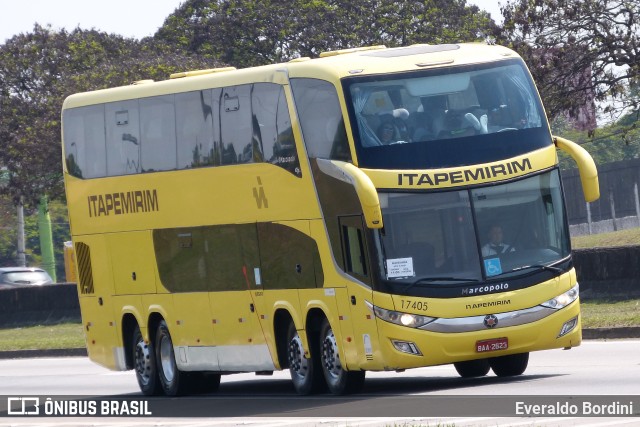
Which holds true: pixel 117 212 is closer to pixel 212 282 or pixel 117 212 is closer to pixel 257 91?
pixel 212 282

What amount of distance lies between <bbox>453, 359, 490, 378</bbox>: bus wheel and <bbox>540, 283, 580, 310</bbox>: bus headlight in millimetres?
2183

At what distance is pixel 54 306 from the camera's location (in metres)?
41.3

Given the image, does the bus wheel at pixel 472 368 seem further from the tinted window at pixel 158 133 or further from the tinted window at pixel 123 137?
the tinted window at pixel 123 137

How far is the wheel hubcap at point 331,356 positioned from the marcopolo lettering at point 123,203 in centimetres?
405

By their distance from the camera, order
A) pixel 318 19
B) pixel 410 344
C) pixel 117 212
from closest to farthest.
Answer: pixel 410 344 < pixel 117 212 < pixel 318 19

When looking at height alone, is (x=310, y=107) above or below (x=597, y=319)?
above

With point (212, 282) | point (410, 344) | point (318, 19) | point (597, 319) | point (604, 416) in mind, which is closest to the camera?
point (604, 416)

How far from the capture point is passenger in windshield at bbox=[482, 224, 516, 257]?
16.9 m

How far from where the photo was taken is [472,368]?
63.1ft

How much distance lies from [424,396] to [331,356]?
5.76 ft

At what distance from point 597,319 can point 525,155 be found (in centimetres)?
906

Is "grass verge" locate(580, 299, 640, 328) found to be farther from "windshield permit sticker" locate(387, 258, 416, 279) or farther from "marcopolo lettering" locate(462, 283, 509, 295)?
"windshield permit sticker" locate(387, 258, 416, 279)

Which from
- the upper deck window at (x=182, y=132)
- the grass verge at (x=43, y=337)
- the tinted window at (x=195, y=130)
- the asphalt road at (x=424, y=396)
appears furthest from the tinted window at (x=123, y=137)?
the grass verge at (x=43, y=337)

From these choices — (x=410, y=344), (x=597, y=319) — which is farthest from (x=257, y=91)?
(x=597, y=319)
